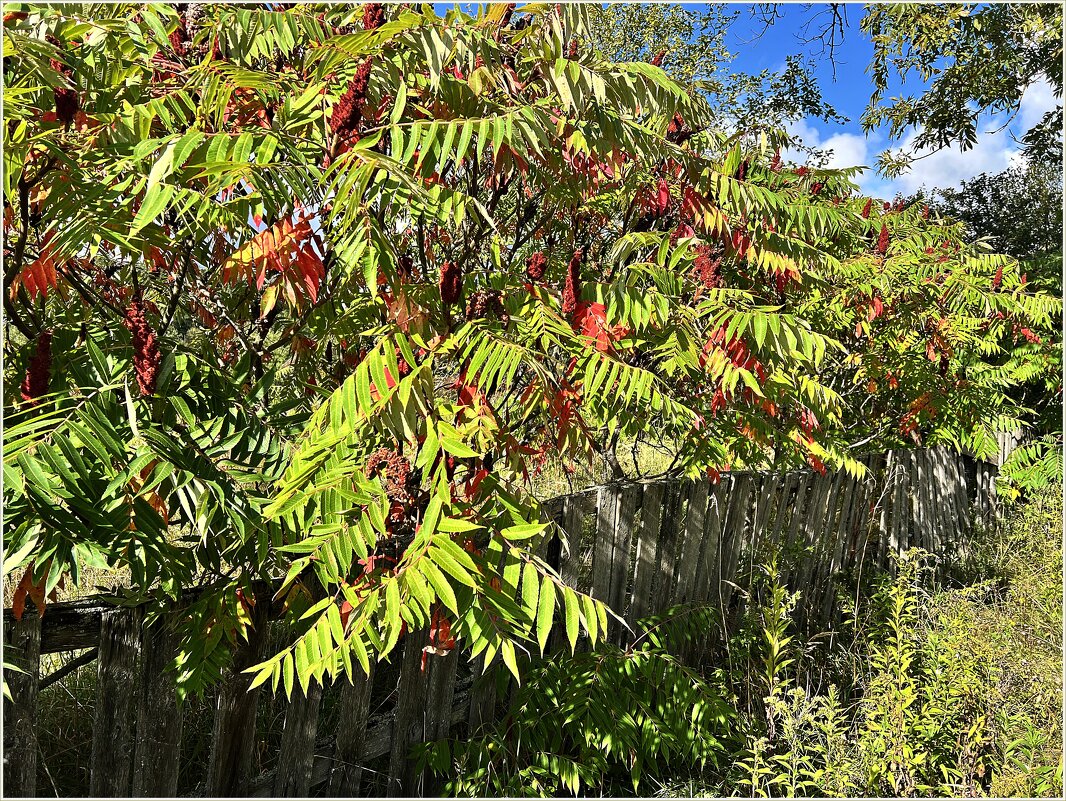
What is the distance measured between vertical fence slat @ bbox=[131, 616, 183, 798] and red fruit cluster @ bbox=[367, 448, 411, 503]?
2.62ft

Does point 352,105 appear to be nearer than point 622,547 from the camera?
Yes

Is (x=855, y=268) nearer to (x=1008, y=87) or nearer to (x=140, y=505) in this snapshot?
(x=140, y=505)

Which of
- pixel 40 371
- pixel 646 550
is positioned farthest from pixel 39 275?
pixel 646 550

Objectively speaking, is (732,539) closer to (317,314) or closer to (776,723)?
(776,723)

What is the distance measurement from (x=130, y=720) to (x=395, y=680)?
1139mm

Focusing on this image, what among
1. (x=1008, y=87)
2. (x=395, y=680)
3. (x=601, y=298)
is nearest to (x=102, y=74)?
(x=601, y=298)

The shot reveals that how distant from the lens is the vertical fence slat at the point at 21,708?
6.41 feet

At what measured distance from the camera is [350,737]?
2678mm

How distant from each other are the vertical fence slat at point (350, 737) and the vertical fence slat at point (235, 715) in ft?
1.07

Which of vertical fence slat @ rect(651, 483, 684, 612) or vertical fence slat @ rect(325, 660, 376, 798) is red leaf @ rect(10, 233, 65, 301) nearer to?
vertical fence slat @ rect(325, 660, 376, 798)

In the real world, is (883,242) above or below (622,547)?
above

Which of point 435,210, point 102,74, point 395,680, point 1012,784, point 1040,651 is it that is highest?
point 102,74

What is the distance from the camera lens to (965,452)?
6184 mm

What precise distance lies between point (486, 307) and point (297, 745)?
1632 mm
